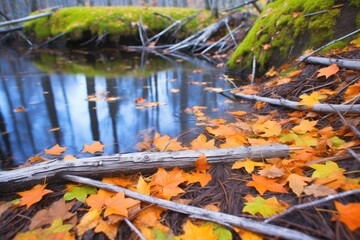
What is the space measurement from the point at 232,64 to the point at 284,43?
1.58 meters

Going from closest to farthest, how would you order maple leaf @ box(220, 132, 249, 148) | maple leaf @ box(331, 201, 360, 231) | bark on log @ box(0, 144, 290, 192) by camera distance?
maple leaf @ box(331, 201, 360, 231)
bark on log @ box(0, 144, 290, 192)
maple leaf @ box(220, 132, 249, 148)

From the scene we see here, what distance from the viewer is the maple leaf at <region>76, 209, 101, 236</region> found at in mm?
1145

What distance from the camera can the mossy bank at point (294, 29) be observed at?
2855mm

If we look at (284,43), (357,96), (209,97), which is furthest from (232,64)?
(357,96)

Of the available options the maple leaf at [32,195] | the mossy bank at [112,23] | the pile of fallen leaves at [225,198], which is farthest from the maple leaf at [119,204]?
the mossy bank at [112,23]

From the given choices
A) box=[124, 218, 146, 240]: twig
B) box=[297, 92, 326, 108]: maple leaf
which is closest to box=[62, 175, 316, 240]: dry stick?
box=[124, 218, 146, 240]: twig

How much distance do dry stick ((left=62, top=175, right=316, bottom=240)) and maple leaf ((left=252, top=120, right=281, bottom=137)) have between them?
1.00 m

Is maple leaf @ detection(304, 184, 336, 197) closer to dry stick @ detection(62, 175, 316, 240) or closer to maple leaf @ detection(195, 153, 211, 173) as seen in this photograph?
dry stick @ detection(62, 175, 316, 240)

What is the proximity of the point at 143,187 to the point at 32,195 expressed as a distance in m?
0.69

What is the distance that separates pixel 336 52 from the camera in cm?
256

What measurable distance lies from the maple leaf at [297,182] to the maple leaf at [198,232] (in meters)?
0.50

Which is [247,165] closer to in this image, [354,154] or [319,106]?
[354,154]

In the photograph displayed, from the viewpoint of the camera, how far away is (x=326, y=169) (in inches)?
49.2

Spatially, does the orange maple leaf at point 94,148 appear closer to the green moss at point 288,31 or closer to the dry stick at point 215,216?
the dry stick at point 215,216
